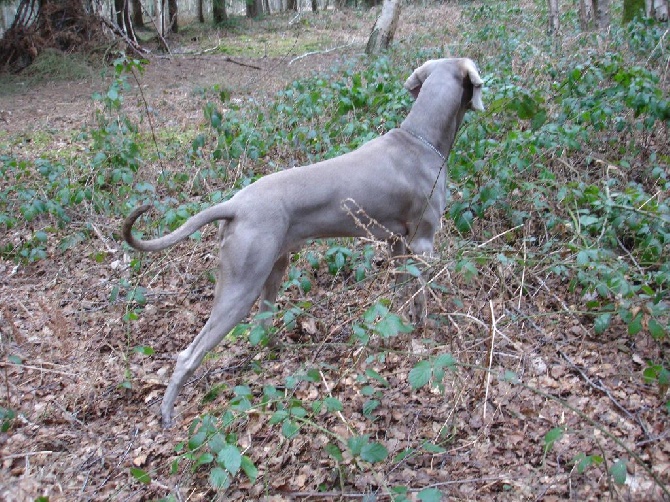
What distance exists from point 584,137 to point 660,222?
54.5 inches

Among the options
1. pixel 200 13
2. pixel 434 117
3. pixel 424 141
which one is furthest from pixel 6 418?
pixel 200 13

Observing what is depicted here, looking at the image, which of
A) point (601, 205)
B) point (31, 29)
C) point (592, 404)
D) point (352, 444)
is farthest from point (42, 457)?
point (31, 29)

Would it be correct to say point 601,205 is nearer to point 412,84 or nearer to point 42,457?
point 412,84

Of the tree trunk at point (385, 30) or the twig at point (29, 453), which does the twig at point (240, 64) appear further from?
the twig at point (29, 453)

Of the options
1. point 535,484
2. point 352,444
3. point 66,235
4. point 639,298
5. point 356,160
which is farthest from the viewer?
point 66,235

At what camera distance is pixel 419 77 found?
4633mm

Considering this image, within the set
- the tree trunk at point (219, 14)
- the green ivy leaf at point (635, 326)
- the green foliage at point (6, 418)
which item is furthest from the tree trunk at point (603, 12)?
the tree trunk at point (219, 14)

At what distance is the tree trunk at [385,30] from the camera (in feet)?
40.5

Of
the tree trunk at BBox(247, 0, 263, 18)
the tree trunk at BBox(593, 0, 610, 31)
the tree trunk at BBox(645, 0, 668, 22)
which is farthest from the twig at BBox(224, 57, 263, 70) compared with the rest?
the tree trunk at BBox(247, 0, 263, 18)

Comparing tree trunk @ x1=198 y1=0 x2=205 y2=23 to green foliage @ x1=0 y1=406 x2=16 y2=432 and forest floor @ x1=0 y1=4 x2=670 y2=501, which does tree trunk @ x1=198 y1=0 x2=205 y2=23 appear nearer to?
forest floor @ x1=0 y1=4 x2=670 y2=501

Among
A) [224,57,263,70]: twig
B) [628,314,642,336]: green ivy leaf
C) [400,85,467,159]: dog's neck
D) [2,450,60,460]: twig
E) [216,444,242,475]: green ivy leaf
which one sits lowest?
[2,450,60,460]: twig

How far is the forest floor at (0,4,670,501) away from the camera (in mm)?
3045

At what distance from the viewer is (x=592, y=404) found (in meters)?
3.42

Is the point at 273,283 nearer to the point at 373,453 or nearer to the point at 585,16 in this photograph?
the point at 373,453
